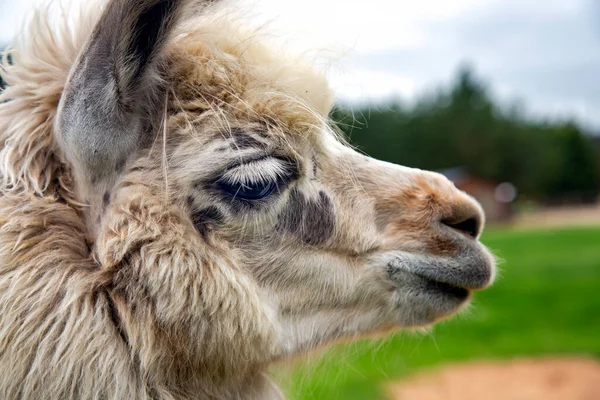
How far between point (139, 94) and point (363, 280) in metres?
1.04

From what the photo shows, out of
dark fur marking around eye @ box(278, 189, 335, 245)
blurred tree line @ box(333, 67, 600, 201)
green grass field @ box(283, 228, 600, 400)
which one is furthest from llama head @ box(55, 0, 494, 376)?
blurred tree line @ box(333, 67, 600, 201)

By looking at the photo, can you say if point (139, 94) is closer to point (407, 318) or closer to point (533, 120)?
point (407, 318)

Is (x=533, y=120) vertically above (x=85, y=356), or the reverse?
(x=85, y=356)

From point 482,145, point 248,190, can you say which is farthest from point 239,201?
point 482,145

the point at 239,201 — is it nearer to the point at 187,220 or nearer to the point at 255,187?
the point at 255,187

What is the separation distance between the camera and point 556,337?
32.8 feet

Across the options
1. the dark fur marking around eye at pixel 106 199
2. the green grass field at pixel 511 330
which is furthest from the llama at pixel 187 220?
the green grass field at pixel 511 330

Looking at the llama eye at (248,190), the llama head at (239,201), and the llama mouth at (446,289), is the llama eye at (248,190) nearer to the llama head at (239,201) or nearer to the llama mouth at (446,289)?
the llama head at (239,201)

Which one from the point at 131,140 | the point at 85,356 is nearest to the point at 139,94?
the point at 131,140

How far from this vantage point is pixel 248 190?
2.12 m

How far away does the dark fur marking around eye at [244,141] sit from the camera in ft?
7.00

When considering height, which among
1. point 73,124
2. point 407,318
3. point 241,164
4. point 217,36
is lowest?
point 407,318

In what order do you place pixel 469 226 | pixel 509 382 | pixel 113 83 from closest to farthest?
1. pixel 113 83
2. pixel 469 226
3. pixel 509 382

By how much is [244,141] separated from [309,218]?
0.36 m
